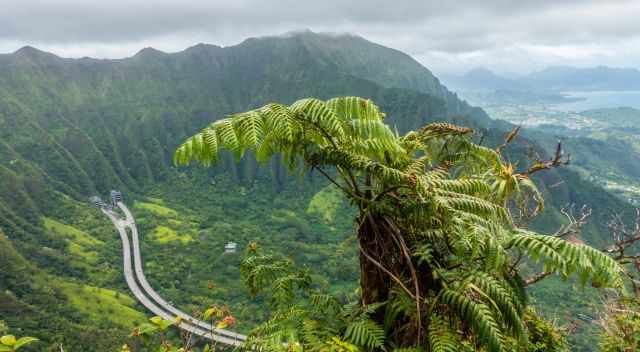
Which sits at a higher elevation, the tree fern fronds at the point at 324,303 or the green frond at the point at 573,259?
the green frond at the point at 573,259

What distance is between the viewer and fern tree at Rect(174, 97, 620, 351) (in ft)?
8.08

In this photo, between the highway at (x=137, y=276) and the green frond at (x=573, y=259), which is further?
the highway at (x=137, y=276)

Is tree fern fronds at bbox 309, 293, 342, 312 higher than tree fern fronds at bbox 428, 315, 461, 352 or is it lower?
lower

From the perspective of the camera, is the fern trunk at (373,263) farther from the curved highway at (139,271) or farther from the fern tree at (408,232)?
the curved highway at (139,271)

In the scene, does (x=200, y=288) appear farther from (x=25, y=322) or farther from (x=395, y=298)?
(x=395, y=298)

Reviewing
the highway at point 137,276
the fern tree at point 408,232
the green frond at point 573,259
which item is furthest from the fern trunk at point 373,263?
the highway at point 137,276

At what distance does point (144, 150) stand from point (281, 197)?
4671 cm

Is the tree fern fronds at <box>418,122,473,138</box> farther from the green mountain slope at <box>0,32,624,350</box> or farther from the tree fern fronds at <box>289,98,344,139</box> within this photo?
the green mountain slope at <box>0,32,624,350</box>

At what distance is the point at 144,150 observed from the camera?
116812 mm

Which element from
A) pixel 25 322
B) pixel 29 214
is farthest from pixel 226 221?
pixel 25 322

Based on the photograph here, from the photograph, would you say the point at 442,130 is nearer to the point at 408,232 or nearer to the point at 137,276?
the point at 408,232

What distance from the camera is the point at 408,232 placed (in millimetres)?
2857

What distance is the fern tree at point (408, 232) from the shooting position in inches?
97.0

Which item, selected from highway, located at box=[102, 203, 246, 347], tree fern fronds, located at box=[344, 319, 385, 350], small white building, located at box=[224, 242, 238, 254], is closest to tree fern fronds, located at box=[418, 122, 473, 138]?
tree fern fronds, located at box=[344, 319, 385, 350]
